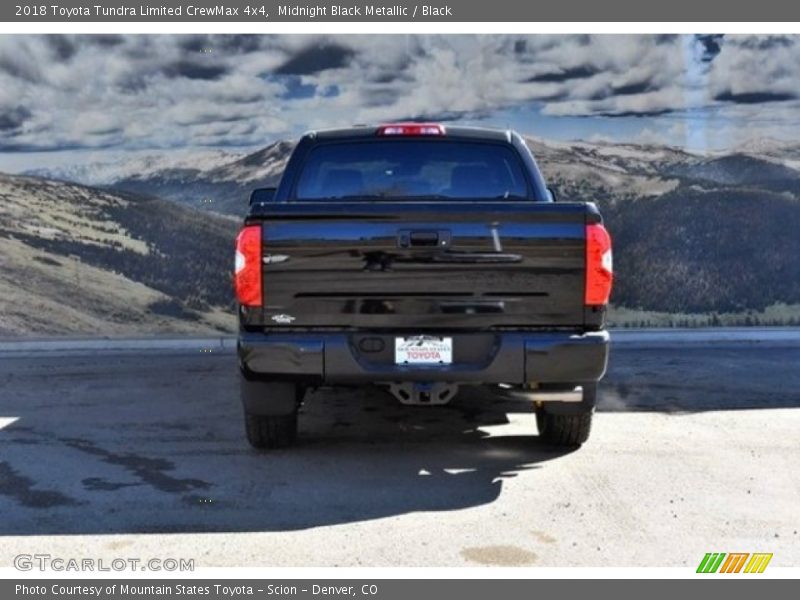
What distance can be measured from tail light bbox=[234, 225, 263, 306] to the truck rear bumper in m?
0.23

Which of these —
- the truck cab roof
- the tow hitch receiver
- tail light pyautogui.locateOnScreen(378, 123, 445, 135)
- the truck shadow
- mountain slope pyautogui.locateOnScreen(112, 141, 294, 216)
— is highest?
tail light pyautogui.locateOnScreen(378, 123, 445, 135)

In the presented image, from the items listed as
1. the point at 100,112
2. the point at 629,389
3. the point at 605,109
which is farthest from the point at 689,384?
the point at 100,112

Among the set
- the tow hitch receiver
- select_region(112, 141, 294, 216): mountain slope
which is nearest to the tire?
the tow hitch receiver

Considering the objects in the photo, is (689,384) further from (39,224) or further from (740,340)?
Result: (39,224)

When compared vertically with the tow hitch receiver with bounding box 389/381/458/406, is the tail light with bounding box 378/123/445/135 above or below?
above

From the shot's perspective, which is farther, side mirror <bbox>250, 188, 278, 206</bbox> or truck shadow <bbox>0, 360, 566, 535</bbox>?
side mirror <bbox>250, 188, 278, 206</bbox>

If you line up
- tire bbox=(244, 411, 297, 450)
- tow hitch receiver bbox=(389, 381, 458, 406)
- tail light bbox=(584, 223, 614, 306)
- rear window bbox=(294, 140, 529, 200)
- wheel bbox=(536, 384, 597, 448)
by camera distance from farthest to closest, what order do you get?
rear window bbox=(294, 140, 529, 200), tire bbox=(244, 411, 297, 450), wheel bbox=(536, 384, 597, 448), tow hitch receiver bbox=(389, 381, 458, 406), tail light bbox=(584, 223, 614, 306)

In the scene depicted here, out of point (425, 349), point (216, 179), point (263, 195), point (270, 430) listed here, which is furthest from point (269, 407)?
point (216, 179)

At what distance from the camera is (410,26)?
9492 mm

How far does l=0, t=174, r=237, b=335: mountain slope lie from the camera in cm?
1005

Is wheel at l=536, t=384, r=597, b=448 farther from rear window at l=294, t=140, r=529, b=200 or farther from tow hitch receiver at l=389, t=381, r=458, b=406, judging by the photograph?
rear window at l=294, t=140, r=529, b=200

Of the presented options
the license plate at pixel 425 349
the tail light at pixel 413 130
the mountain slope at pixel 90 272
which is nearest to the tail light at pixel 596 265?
the license plate at pixel 425 349

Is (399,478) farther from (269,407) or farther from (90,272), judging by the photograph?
(90,272)

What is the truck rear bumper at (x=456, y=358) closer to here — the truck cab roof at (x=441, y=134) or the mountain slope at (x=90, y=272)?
the truck cab roof at (x=441, y=134)
